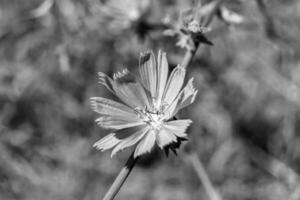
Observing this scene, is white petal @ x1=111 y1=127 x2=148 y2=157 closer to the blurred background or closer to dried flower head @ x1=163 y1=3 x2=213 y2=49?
dried flower head @ x1=163 y1=3 x2=213 y2=49

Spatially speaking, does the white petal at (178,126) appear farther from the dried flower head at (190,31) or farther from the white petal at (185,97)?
the dried flower head at (190,31)

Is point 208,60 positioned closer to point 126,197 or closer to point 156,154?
point 156,154

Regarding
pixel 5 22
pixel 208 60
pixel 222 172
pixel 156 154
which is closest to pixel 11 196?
pixel 156 154

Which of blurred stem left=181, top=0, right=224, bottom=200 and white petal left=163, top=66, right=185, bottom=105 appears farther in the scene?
blurred stem left=181, top=0, right=224, bottom=200

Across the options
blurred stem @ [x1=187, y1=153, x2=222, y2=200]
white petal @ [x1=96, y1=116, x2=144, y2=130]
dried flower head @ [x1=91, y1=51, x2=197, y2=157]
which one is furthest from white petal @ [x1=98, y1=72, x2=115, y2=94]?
blurred stem @ [x1=187, y1=153, x2=222, y2=200]

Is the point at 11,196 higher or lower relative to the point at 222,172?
higher

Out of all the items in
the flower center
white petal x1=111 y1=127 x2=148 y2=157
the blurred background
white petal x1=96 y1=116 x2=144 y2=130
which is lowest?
white petal x1=111 y1=127 x2=148 y2=157
